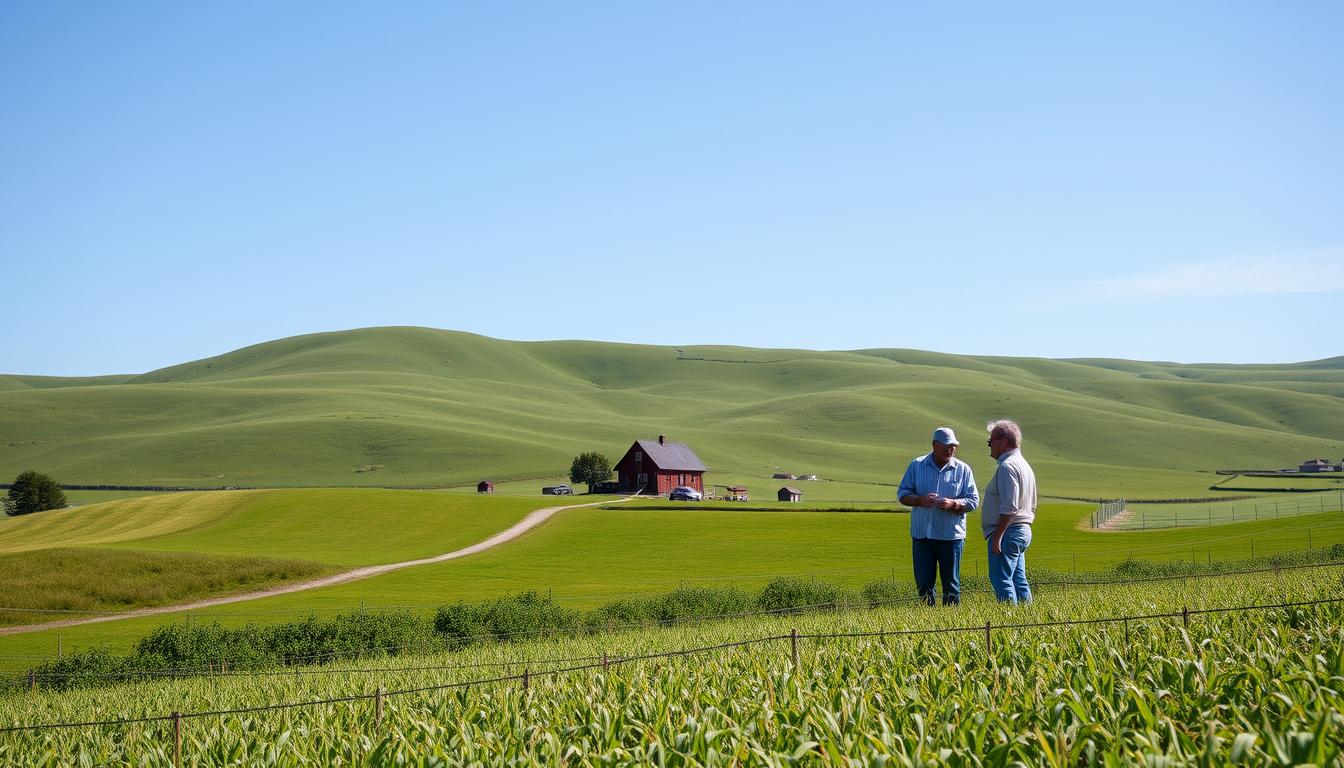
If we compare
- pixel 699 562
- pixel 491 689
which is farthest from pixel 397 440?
pixel 491 689

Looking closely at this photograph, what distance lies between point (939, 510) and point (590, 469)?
341ft

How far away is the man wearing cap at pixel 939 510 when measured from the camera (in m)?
13.5

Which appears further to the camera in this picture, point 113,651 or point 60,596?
point 60,596

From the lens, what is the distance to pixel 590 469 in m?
117

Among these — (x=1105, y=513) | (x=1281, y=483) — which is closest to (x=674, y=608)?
(x=1105, y=513)

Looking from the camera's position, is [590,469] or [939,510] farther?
[590,469]

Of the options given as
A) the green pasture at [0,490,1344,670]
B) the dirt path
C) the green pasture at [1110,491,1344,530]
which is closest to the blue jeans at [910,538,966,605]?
the green pasture at [0,490,1344,670]

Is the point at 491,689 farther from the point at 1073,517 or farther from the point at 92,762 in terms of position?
the point at 1073,517

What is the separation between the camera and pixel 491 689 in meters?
7.51

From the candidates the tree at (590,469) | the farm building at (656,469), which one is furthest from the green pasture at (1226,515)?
the tree at (590,469)

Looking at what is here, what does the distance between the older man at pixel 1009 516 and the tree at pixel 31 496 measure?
10178 centimetres

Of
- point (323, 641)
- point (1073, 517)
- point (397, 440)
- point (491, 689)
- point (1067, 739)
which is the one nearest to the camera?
point (1067, 739)

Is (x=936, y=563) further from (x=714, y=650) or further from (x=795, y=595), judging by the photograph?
(x=795, y=595)

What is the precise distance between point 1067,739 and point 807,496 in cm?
10902
